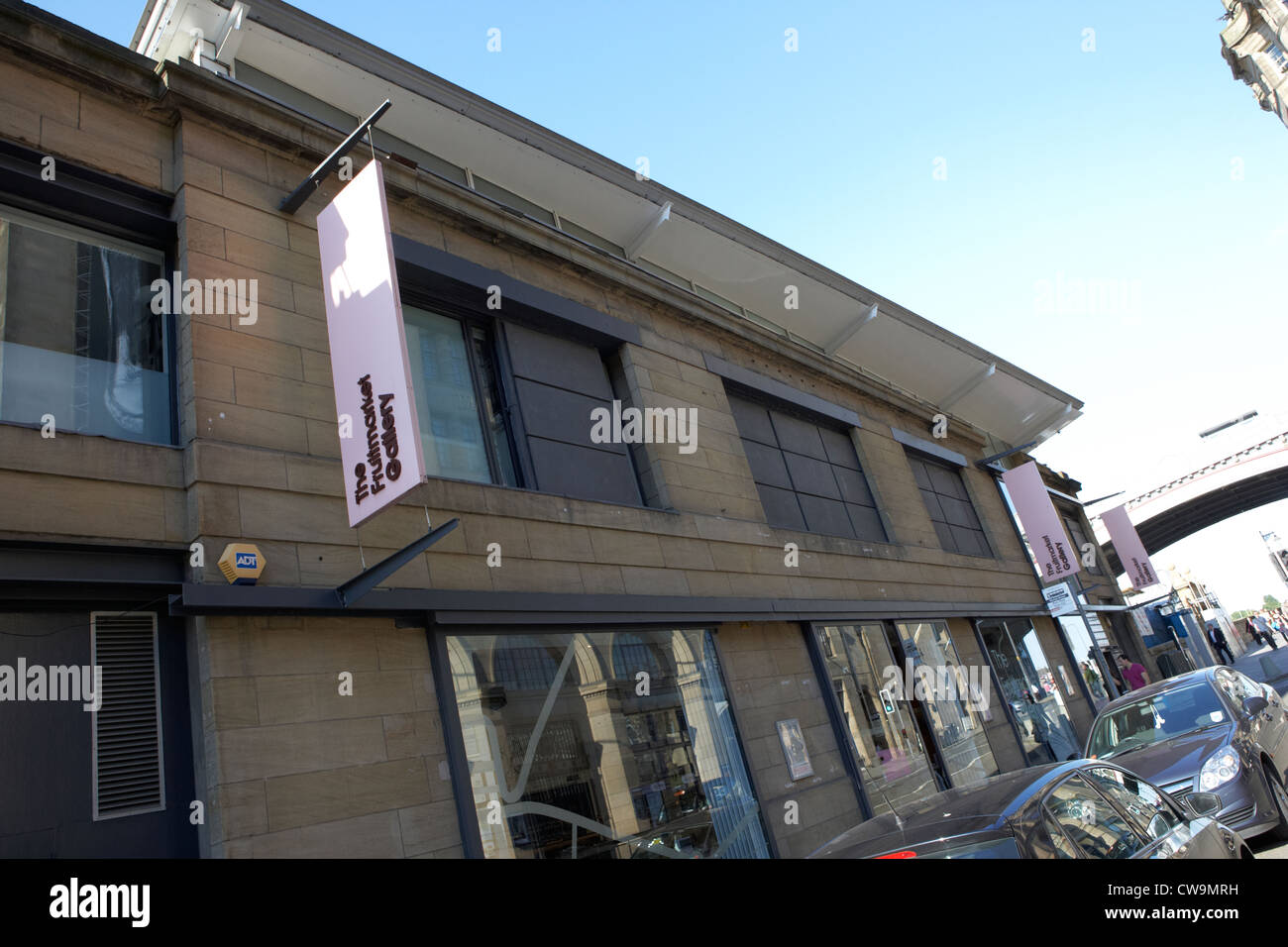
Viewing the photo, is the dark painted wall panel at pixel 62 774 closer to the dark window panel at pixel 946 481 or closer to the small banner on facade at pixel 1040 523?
the dark window panel at pixel 946 481

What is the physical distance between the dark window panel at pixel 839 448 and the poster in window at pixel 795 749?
232 inches

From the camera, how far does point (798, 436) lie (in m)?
14.2

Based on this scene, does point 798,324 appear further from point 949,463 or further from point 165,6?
point 165,6

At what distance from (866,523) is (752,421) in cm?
324

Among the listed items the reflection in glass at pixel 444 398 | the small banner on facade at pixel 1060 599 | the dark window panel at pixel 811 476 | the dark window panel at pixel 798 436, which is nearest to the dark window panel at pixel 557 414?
the reflection in glass at pixel 444 398

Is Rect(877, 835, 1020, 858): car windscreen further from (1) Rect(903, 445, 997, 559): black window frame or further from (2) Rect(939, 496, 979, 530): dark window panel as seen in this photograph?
(2) Rect(939, 496, 979, 530): dark window panel

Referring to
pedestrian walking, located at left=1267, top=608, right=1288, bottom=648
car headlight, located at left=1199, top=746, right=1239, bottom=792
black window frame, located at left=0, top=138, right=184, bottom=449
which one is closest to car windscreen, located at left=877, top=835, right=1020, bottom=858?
car headlight, located at left=1199, top=746, right=1239, bottom=792

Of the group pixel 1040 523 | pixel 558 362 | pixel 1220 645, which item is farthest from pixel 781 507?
pixel 1220 645

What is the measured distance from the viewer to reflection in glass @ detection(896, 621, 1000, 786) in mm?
13383

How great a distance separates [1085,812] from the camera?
4207 millimetres

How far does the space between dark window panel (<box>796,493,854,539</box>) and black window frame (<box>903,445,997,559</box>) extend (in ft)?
11.0

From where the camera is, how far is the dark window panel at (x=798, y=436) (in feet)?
45.2
